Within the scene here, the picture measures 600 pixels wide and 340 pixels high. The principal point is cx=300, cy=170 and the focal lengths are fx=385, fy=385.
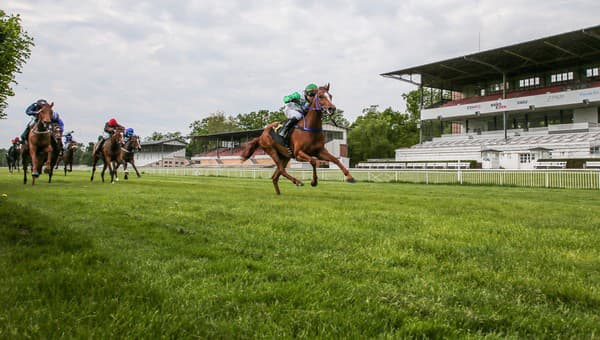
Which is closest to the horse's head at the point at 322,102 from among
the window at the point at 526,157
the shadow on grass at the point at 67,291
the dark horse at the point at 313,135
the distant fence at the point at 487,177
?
the dark horse at the point at 313,135

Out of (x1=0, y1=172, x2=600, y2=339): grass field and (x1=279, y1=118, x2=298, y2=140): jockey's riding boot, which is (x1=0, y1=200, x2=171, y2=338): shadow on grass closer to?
(x1=0, y1=172, x2=600, y2=339): grass field

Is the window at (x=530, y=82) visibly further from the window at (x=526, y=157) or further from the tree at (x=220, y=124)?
the tree at (x=220, y=124)

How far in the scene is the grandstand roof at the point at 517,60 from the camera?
42125 mm

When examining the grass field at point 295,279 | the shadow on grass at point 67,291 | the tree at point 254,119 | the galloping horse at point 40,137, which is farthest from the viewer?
the tree at point 254,119

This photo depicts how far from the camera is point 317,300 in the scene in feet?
7.75

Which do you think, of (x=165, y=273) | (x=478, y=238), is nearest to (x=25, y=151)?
(x=165, y=273)

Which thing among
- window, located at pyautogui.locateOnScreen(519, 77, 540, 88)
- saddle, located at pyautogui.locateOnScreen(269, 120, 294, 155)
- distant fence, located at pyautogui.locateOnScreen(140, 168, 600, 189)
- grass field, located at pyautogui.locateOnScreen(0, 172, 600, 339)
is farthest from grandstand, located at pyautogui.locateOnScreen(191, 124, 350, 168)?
grass field, located at pyautogui.locateOnScreen(0, 172, 600, 339)

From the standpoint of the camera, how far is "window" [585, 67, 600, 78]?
48.7 meters

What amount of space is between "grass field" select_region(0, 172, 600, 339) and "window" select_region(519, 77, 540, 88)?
58639 mm

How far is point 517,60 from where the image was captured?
49.5 m

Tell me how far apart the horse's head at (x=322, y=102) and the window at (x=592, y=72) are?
179 ft

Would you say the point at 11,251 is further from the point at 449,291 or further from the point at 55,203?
the point at 55,203

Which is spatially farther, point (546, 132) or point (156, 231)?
point (546, 132)

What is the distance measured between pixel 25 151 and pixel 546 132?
51819 mm
